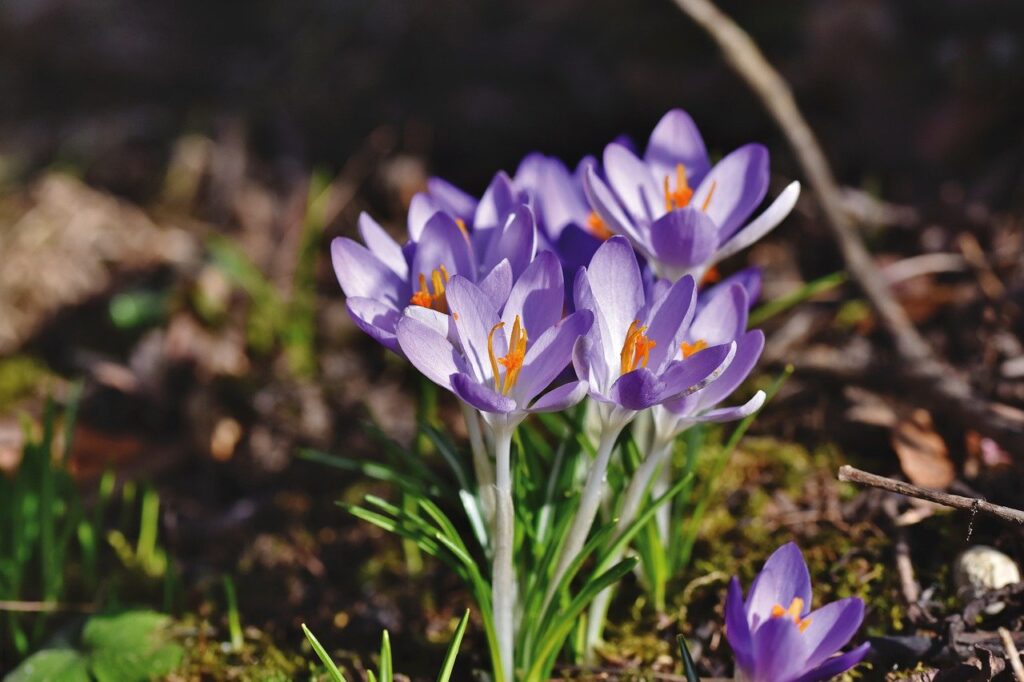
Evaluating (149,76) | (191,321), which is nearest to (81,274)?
(191,321)

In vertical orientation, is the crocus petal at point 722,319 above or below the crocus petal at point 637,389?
above

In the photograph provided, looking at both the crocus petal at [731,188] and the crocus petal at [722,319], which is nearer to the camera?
the crocus petal at [722,319]

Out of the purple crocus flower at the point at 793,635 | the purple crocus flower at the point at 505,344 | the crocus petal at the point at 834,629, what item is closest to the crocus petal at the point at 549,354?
the purple crocus flower at the point at 505,344

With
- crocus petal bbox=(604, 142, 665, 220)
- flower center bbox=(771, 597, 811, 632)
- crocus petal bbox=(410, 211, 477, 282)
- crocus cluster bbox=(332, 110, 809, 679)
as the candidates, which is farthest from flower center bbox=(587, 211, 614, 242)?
flower center bbox=(771, 597, 811, 632)

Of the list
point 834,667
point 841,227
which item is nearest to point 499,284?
point 834,667

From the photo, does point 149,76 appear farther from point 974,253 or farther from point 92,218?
point 974,253

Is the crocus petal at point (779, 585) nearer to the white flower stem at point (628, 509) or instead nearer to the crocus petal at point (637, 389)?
the white flower stem at point (628, 509)

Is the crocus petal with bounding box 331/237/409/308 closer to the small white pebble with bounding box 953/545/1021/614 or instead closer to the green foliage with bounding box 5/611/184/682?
the green foliage with bounding box 5/611/184/682
